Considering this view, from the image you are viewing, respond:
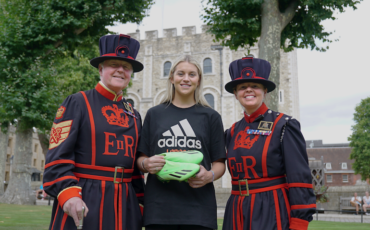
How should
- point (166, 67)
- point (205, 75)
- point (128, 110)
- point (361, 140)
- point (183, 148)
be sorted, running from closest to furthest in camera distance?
point (183, 148), point (128, 110), point (205, 75), point (166, 67), point (361, 140)

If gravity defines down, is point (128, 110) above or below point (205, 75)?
below

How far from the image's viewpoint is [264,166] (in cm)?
304

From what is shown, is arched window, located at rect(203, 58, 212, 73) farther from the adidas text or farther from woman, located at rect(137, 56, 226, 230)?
the adidas text

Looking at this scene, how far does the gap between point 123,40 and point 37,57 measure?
32.2ft

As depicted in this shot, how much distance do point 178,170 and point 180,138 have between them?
482 mm

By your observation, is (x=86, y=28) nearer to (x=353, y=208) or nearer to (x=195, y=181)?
(x=195, y=181)

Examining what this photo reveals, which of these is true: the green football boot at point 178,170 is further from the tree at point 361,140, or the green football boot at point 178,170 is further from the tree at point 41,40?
the tree at point 361,140

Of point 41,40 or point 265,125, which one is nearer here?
point 265,125

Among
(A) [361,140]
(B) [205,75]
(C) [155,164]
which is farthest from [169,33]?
(C) [155,164]

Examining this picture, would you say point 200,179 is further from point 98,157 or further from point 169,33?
point 169,33

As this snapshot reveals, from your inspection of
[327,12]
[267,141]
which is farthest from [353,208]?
[267,141]

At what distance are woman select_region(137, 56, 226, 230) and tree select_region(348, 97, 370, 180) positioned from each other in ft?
109

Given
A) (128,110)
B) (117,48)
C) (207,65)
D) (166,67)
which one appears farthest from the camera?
(166,67)

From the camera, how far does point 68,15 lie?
10812 millimetres
